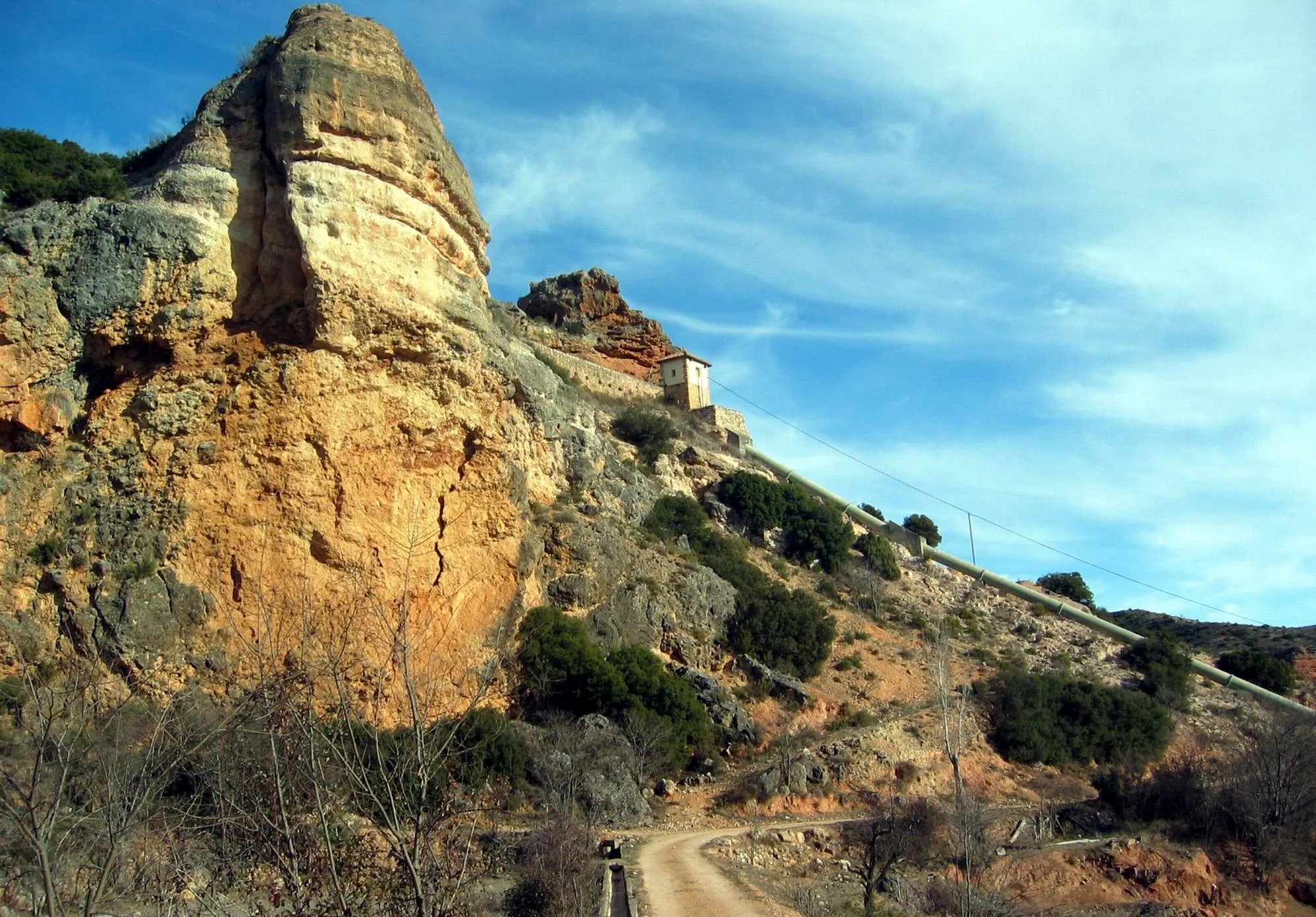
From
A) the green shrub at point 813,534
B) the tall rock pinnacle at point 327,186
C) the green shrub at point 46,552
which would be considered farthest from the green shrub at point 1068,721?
the green shrub at point 46,552

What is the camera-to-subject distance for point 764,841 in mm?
19281

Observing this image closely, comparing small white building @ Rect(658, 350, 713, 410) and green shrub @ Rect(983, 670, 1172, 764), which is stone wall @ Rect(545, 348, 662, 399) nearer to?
small white building @ Rect(658, 350, 713, 410)

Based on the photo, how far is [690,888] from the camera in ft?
48.3

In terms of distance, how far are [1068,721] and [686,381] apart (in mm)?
21749

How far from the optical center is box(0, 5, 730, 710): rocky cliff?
714 inches

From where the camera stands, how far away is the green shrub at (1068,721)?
2973 cm

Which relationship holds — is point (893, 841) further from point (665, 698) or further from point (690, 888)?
point (665, 698)

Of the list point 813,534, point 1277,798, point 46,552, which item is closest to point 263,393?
point 46,552

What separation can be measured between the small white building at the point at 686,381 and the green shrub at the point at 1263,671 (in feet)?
77.4

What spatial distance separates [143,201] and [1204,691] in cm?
3727

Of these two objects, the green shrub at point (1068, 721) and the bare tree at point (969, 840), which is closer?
the bare tree at point (969, 840)

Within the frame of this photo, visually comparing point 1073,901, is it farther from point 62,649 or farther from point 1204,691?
point 1204,691

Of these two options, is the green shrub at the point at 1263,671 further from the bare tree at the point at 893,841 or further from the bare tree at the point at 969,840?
the bare tree at the point at 893,841

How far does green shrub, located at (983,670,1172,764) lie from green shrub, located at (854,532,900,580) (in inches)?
316
